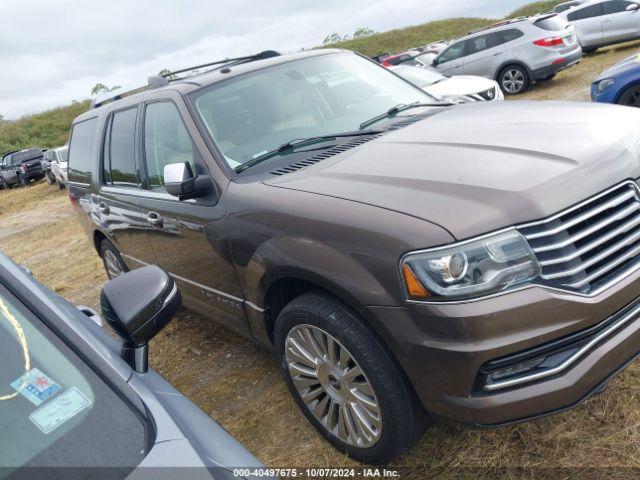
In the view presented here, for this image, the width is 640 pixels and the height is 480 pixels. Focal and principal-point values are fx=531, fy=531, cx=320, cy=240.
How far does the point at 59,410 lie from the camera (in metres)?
1.28

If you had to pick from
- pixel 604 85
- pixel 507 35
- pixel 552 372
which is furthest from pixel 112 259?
pixel 507 35

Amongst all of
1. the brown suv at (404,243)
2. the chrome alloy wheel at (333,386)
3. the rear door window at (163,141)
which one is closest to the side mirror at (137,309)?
the brown suv at (404,243)

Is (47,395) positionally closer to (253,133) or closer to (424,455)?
(424,455)

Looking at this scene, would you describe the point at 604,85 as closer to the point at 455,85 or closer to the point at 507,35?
the point at 455,85

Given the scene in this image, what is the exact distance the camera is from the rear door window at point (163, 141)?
3105mm

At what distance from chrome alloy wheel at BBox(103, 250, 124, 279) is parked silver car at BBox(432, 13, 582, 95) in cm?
1115

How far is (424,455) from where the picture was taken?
2422 millimetres

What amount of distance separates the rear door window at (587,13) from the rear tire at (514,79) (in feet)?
18.2

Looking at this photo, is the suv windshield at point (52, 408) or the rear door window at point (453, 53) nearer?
the suv windshield at point (52, 408)

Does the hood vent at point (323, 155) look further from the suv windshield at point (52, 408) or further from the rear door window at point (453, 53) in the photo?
the rear door window at point (453, 53)

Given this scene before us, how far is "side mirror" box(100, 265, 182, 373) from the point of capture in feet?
5.28

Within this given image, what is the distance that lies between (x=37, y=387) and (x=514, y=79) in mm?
13804

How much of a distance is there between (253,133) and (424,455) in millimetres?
1921

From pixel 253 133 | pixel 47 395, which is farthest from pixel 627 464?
pixel 253 133
